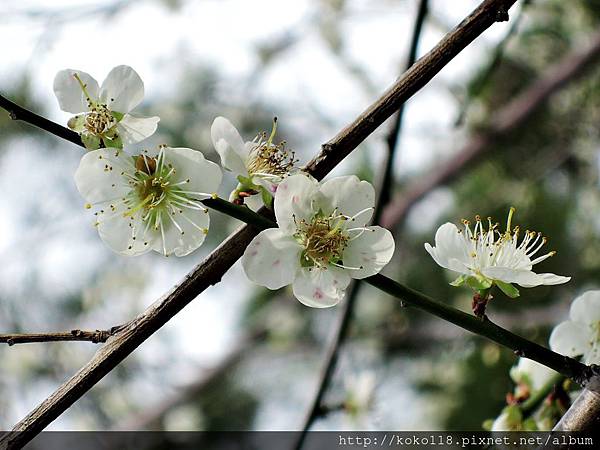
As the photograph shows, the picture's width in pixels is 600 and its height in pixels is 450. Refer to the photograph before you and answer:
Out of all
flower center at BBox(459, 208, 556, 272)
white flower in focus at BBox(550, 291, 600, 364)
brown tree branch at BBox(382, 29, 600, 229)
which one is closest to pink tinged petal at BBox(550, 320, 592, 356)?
white flower in focus at BBox(550, 291, 600, 364)

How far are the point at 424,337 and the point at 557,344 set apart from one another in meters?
1.01

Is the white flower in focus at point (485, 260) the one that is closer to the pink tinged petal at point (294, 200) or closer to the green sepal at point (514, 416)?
the pink tinged petal at point (294, 200)

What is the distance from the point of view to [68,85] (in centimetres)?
61

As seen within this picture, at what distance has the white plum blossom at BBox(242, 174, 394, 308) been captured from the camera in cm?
56

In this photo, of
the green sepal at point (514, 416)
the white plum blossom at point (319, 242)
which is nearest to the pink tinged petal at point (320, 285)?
the white plum blossom at point (319, 242)

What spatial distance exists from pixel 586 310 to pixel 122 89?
50 centimetres

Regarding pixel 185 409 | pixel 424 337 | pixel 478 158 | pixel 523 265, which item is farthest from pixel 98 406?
pixel 523 265

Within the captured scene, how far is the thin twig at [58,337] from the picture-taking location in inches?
19.8

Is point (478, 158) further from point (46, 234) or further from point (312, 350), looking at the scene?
point (46, 234)

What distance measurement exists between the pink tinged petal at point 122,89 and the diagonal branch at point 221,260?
0.15 m

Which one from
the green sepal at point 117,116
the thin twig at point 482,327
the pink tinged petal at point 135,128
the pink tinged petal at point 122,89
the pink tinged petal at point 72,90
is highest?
the pink tinged petal at point 72,90

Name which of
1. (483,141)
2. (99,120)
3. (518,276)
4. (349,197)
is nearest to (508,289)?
(518,276)

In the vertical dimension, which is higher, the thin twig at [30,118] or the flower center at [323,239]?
the thin twig at [30,118]

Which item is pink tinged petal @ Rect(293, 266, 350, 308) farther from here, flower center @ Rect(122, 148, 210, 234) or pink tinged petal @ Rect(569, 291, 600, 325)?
pink tinged petal @ Rect(569, 291, 600, 325)
